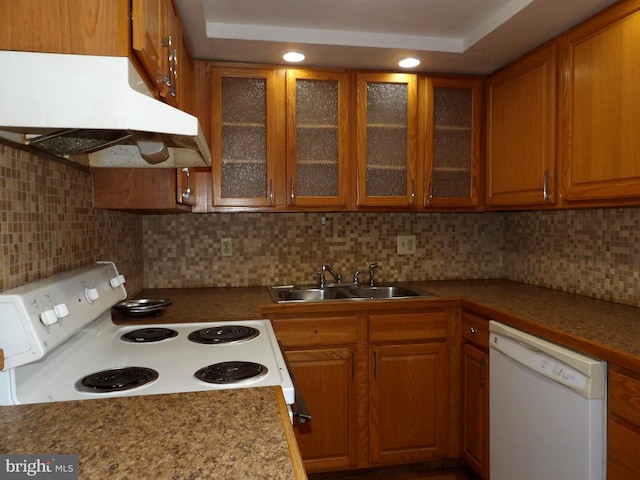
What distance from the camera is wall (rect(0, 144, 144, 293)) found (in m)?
1.16

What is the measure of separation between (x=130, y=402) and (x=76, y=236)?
855mm

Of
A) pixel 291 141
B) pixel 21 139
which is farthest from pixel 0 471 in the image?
pixel 291 141

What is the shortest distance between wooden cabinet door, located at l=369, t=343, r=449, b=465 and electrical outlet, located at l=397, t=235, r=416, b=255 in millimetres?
711

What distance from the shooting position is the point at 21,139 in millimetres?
1167

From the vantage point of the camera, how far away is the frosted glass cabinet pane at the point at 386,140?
2.57 meters

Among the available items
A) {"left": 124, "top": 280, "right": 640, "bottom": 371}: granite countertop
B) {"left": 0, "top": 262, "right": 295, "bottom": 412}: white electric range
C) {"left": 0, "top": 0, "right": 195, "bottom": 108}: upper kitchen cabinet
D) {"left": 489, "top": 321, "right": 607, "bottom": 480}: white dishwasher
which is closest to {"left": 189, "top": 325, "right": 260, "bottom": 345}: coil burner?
{"left": 0, "top": 262, "right": 295, "bottom": 412}: white electric range

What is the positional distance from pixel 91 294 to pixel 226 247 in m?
1.33

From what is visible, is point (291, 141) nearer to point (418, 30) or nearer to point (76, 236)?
point (418, 30)

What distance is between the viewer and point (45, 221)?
138cm

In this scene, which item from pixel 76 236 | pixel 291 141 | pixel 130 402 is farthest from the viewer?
pixel 291 141

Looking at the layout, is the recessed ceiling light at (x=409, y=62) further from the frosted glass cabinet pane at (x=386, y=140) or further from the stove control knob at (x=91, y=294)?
the stove control knob at (x=91, y=294)

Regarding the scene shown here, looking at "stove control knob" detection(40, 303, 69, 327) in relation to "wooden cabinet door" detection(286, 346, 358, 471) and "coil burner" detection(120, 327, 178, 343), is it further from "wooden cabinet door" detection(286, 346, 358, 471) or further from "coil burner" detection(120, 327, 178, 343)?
"wooden cabinet door" detection(286, 346, 358, 471)

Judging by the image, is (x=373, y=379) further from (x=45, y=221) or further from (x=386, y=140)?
(x=45, y=221)

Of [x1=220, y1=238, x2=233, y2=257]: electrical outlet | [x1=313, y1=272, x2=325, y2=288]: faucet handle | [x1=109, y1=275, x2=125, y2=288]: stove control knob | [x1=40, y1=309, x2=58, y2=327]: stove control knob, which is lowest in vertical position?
[x1=313, y1=272, x2=325, y2=288]: faucet handle
